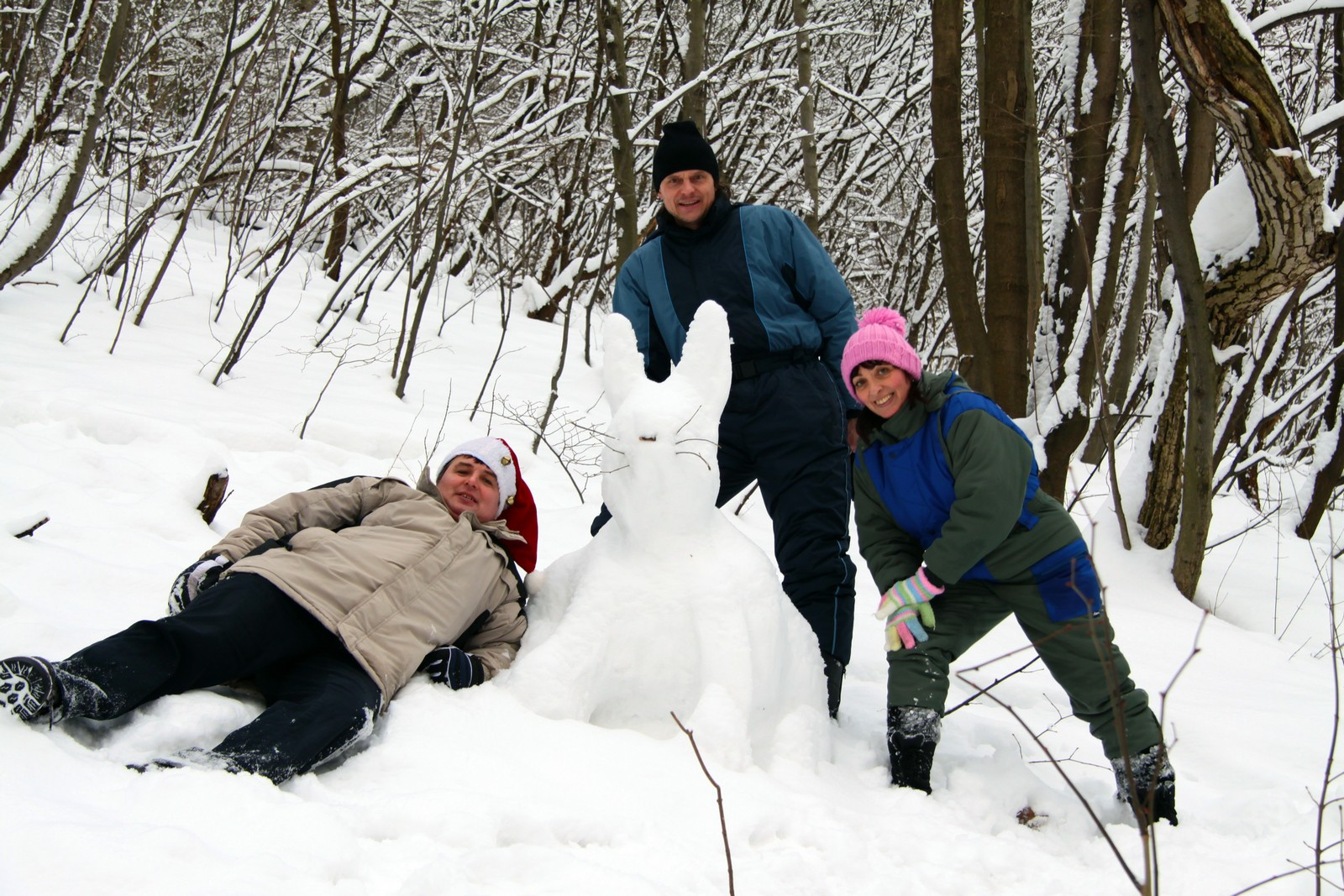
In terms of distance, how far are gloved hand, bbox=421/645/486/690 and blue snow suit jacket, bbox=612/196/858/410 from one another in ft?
3.89

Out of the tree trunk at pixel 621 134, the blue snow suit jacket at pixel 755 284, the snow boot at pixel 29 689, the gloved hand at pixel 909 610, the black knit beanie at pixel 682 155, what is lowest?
the snow boot at pixel 29 689

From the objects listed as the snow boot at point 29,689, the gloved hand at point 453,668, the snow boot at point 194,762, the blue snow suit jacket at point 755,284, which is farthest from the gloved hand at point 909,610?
the snow boot at point 29,689

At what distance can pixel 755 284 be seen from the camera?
2.73 meters

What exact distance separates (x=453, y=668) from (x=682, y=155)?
5.54ft

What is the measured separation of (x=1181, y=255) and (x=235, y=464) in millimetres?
4014

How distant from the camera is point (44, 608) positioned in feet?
7.28

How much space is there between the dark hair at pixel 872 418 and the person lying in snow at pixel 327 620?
1038 millimetres

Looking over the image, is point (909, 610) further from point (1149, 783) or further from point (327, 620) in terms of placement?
point (327, 620)

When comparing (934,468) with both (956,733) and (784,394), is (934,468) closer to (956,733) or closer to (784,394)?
Answer: (784,394)

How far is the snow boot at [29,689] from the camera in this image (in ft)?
5.08

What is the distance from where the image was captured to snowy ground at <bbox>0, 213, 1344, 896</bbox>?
1.43 metres

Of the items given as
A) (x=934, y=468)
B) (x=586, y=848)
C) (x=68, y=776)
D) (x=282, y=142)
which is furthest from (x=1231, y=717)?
(x=282, y=142)

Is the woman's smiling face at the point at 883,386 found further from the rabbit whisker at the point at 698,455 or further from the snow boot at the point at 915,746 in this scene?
the snow boot at the point at 915,746

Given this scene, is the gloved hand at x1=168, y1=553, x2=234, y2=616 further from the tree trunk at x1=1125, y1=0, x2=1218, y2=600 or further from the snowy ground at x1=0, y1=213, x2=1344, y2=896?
the tree trunk at x1=1125, y1=0, x2=1218, y2=600
